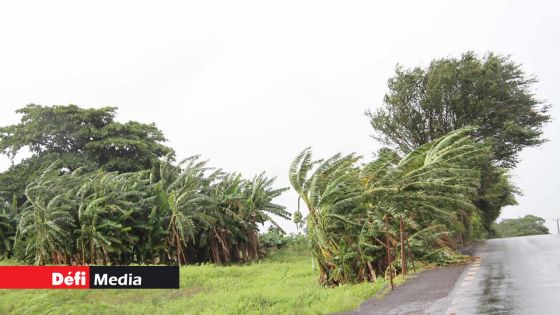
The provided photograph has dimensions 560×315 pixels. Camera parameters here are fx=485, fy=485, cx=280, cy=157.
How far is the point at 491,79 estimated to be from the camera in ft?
86.0

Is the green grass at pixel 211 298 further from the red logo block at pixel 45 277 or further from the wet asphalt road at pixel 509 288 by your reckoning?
the wet asphalt road at pixel 509 288

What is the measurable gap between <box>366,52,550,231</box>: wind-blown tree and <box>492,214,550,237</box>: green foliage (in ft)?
172

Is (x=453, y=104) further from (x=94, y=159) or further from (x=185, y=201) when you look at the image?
(x=94, y=159)


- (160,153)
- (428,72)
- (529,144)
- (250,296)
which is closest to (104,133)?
(160,153)

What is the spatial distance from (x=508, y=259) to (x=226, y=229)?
1308 cm

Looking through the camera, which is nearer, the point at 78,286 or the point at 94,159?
the point at 78,286

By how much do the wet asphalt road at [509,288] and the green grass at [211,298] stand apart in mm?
2016

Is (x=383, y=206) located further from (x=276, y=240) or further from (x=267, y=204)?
(x=276, y=240)

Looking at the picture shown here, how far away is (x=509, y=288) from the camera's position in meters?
9.48

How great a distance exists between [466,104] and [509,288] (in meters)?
18.3

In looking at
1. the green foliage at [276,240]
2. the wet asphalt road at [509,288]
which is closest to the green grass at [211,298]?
the wet asphalt road at [509,288]

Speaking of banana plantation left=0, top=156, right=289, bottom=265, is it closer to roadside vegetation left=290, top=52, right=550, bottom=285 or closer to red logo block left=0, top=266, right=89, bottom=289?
red logo block left=0, top=266, right=89, bottom=289

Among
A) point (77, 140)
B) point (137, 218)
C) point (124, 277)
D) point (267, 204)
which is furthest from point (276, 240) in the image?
point (124, 277)

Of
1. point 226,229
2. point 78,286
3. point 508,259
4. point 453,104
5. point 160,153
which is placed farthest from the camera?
point 160,153
